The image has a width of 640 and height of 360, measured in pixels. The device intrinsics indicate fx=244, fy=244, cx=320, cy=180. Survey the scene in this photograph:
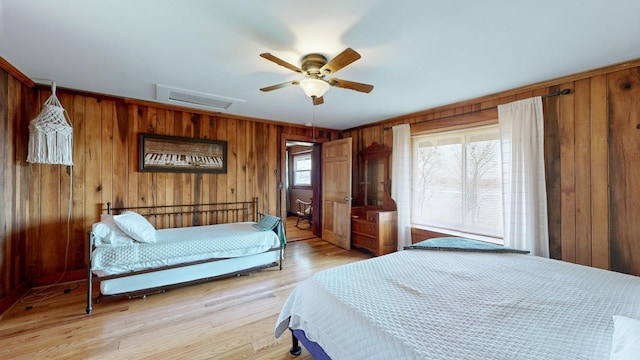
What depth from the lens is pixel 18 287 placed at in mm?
2543

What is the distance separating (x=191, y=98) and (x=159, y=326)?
251 centimetres

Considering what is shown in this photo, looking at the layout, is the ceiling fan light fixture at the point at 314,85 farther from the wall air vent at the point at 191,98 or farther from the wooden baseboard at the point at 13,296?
the wooden baseboard at the point at 13,296

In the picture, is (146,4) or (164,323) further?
(164,323)

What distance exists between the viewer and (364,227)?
4.12 meters

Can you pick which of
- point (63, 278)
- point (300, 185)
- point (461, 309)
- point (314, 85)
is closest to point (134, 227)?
point (63, 278)

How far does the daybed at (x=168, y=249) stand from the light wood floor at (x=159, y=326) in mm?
181

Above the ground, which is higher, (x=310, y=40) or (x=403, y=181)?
(x=310, y=40)

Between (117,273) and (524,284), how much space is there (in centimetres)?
342

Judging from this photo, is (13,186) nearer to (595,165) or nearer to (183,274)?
(183,274)

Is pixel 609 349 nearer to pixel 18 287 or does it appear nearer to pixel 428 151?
pixel 428 151

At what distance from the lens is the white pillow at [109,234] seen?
2406mm

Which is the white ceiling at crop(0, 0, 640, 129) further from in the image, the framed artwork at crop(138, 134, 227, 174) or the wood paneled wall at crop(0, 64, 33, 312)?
the framed artwork at crop(138, 134, 227, 174)

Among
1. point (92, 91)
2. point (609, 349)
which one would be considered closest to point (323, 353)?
point (609, 349)

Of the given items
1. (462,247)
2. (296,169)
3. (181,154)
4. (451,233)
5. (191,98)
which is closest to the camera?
(462,247)
